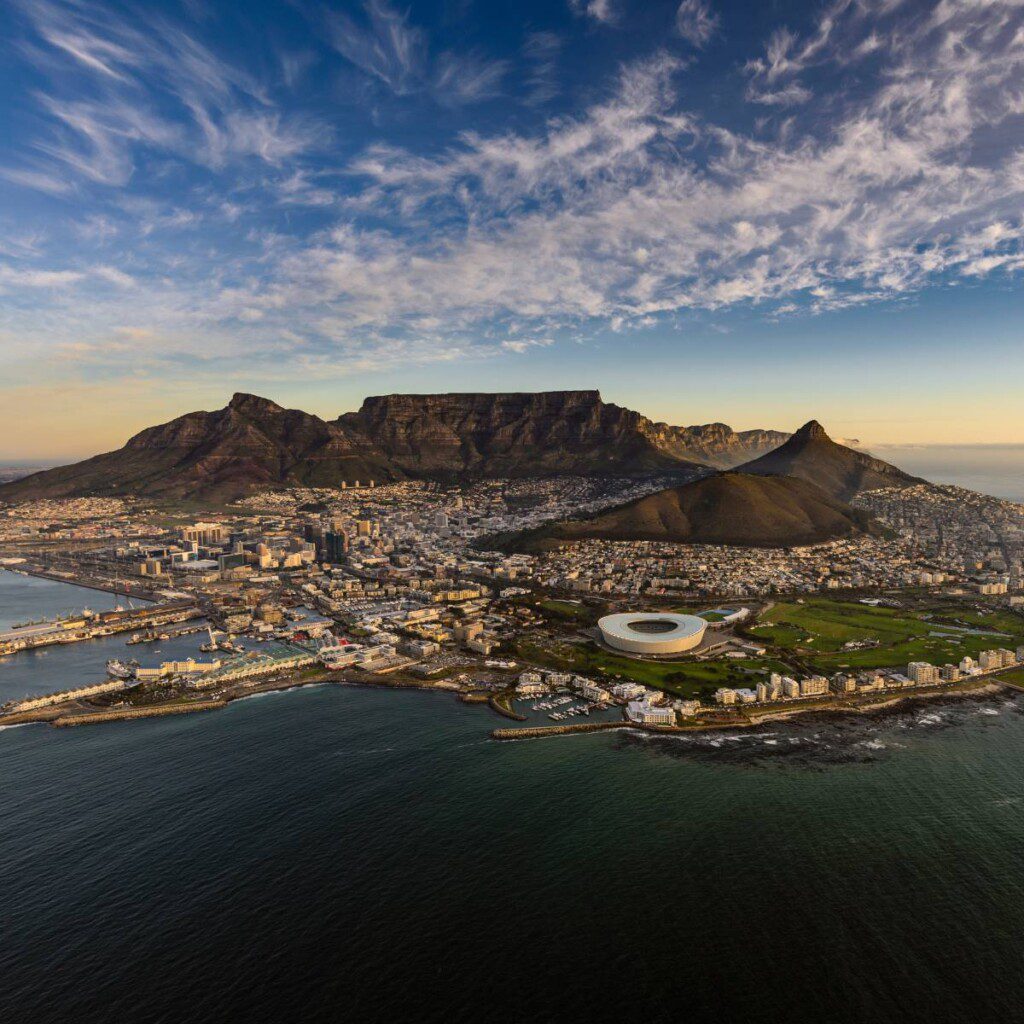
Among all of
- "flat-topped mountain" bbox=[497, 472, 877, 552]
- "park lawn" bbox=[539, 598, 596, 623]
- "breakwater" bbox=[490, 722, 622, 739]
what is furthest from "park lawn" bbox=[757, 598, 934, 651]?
"flat-topped mountain" bbox=[497, 472, 877, 552]

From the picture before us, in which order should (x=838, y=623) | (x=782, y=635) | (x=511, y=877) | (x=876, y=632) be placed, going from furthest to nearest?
(x=838, y=623) → (x=876, y=632) → (x=782, y=635) → (x=511, y=877)


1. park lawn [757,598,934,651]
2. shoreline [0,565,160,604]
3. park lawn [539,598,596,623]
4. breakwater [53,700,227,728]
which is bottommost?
park lawn [757,598,934,651]

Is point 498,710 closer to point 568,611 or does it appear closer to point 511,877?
point 511,877

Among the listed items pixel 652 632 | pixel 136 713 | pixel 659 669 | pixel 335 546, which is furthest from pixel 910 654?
pixel 335 546

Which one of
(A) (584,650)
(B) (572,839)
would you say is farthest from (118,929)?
(A) (584,650)

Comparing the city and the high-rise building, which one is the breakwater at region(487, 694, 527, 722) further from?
the high-rise building

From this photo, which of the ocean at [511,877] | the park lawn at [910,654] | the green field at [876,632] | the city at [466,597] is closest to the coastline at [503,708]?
the city at [466,597]

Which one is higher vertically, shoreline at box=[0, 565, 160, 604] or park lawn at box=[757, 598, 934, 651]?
shoreline at box=[0, 565, 160, 604]
